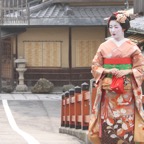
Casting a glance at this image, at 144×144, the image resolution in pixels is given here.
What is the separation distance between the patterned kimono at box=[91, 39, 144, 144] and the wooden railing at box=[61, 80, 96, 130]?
2539mm

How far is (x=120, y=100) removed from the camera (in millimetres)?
7090

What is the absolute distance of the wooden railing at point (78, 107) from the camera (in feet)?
37.5

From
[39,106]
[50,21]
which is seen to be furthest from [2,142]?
[50,21]

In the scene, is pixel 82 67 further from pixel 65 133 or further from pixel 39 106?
pixel 65 133

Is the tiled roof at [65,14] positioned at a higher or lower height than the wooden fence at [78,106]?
higher

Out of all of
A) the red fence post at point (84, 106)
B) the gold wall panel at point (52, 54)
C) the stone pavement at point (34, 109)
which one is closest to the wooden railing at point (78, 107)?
the red fence post at point (84, 106)

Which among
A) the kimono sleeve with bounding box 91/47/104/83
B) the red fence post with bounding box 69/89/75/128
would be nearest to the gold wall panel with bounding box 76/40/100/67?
the red fence post with bounding box 69/89/75/128

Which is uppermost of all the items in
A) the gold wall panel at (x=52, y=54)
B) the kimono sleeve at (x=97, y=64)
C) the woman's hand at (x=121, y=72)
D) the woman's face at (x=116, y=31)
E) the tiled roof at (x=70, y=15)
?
the tiled roof at (x=70, y=15)

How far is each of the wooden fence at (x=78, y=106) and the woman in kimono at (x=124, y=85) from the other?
256 cm

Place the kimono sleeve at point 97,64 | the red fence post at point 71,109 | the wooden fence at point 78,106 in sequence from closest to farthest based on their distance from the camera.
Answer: the kimono sleeve at point 97,64
the wooden fence at point 78,106
the red fence post at point 71,109

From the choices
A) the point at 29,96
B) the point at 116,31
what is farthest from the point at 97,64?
the point at 29,96

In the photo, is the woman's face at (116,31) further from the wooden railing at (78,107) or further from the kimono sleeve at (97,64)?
the wooden railing at (78,107)

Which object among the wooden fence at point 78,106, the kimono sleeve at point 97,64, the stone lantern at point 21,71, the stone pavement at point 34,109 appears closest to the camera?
the kimono sleeve at point 97,64

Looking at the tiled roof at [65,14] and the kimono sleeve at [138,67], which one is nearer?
the kimono sleeve at [138,67]
